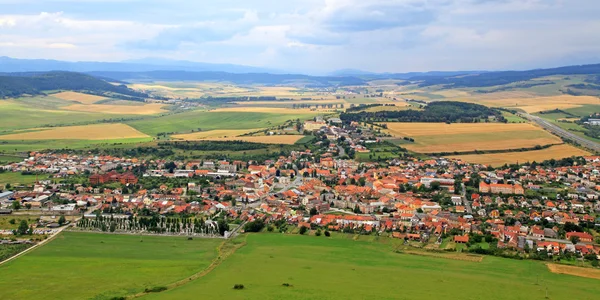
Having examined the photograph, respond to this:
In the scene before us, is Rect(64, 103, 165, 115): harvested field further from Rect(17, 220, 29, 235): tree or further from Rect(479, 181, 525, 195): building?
Rect(479, 181, 525, 195): building

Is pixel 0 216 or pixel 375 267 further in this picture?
pixel 0 216

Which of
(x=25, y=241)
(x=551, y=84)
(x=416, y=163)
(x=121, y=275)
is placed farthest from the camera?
(x=551, y=84)

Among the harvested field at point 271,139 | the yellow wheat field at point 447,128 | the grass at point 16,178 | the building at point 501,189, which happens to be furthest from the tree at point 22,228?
the yellow wheat field at point 447,128

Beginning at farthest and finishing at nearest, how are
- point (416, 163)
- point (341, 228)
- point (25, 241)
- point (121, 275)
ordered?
point (416, 163) → point (341, 228) → point (25, 241) → point (121, 275)

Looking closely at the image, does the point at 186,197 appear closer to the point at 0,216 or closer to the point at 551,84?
the point at 0,216

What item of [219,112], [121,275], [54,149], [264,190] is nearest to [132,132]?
[54,149]

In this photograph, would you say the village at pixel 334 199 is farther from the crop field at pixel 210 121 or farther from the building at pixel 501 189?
the crop field at pixel 210 121

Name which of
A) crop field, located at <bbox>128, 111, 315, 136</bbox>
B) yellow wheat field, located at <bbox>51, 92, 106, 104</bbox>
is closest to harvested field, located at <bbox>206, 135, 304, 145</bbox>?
crop field, located at <bbox>128, 111, 315, 136</bbox>

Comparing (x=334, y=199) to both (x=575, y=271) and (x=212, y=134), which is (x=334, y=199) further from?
(x=212, y=134)
